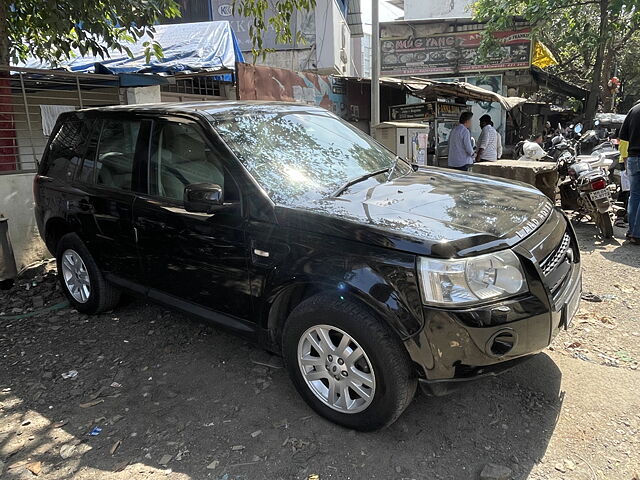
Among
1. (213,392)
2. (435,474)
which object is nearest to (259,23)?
(213,392)

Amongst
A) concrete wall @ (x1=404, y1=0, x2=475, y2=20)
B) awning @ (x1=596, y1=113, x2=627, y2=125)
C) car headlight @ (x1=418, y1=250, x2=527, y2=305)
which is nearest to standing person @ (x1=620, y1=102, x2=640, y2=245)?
car headlight @ (x1=418, y1=250, x2=527, y2=305)

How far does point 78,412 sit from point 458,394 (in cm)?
237

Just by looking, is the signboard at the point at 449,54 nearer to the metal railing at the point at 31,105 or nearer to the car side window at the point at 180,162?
the metal railing at the point at 31,105

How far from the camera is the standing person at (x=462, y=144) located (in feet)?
28.6

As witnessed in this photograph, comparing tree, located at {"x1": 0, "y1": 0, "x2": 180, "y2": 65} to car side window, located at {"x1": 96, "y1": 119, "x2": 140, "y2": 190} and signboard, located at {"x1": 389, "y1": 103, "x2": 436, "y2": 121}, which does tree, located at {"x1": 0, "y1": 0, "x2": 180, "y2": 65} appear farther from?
signboard, located at {"x1": 389, "y1": 103, "x2": 436, "y2": 121}

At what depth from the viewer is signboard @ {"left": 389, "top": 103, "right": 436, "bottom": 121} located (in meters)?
11.4

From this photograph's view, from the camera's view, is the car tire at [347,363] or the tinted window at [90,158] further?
the tinted window at [90,158]

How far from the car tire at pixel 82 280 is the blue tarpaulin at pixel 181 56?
442 centimetres

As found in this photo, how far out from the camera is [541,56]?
19.0 metres

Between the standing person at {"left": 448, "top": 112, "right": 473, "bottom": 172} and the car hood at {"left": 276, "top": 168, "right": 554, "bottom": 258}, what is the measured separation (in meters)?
5.64

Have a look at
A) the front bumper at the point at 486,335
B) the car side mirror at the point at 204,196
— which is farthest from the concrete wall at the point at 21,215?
the front bumper at the point at 486,335

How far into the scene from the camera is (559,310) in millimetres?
2557

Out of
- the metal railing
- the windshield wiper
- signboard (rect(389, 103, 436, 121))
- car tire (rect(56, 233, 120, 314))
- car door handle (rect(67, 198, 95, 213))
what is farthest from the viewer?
signboard (rect(389, 103, 436, 121))

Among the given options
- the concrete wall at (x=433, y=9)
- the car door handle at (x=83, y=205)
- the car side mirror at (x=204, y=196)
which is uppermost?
the concrete wall at (x=433, y=9)
